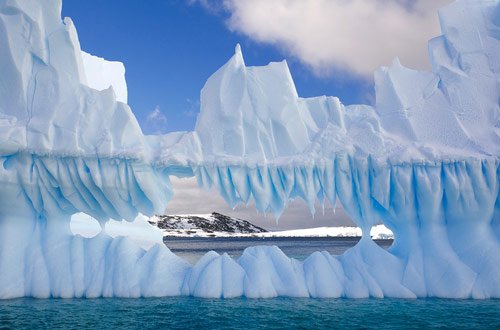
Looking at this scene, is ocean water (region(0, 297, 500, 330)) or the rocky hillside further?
the rocky hillside

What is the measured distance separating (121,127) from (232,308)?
208 inches

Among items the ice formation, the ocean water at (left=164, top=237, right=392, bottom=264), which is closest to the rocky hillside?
the ocean water at (left=164, top=237, right=392, bottom=264)

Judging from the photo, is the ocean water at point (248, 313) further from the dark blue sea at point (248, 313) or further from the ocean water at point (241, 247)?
the ocean water at point (241, 247)

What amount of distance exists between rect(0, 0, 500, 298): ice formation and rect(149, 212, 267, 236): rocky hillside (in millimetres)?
97284

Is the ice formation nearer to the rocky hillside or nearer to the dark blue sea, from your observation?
the dark blue sea

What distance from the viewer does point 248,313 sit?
30.6 feet

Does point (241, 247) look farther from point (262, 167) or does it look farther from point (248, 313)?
point (248, 313)

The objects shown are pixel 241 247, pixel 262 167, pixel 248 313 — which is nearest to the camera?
pixel 248 313

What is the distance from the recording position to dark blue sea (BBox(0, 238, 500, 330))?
8.40 m

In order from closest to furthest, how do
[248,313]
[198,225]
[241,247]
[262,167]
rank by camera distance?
[248,313] < [262,167] < [241,247] < [198,225]

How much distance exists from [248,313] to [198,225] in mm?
115790

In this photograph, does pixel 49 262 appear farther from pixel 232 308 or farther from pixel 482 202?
pixel 482 202

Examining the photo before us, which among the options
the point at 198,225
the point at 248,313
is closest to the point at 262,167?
the point at 248,313

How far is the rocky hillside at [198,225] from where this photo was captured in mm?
117250
